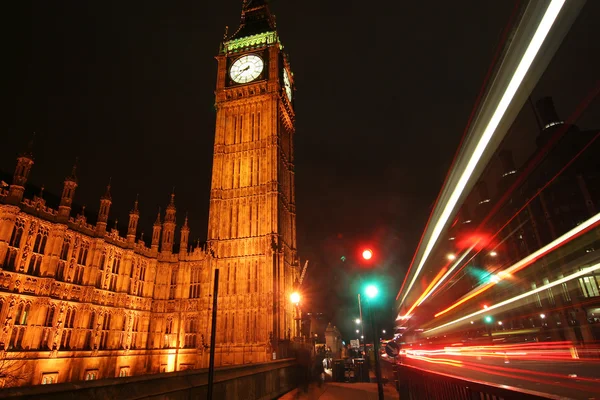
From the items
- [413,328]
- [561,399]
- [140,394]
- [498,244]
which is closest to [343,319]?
[413,328]

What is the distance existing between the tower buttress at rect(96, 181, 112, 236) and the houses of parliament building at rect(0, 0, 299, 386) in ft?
0.34

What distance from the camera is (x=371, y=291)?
25.0 feet

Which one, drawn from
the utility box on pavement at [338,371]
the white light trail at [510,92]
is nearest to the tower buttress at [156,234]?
the utility box on pavement at [338,371]

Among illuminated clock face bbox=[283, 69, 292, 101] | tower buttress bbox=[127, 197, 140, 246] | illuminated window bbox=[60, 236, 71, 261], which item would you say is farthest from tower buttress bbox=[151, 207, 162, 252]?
illuminated clock face bbox=[283, 69, 292, 101]

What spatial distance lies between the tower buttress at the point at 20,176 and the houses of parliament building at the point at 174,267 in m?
0.08

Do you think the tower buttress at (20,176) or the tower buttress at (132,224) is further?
the tower buttress at (132,224)

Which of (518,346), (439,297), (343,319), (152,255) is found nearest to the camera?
(518,346)

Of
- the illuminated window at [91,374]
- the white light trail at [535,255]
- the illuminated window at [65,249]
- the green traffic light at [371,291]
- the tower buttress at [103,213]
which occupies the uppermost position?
the tower buttress at [103,213]

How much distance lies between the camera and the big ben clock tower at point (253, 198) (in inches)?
1492

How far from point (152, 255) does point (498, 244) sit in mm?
41125

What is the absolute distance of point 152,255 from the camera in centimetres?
4244

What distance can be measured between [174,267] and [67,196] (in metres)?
15.4

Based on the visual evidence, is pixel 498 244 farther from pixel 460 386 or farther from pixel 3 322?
pixel 3 322

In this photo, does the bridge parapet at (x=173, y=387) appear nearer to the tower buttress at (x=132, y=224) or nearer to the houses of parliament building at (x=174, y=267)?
the houses of parliament building at (x=174, y=267)
